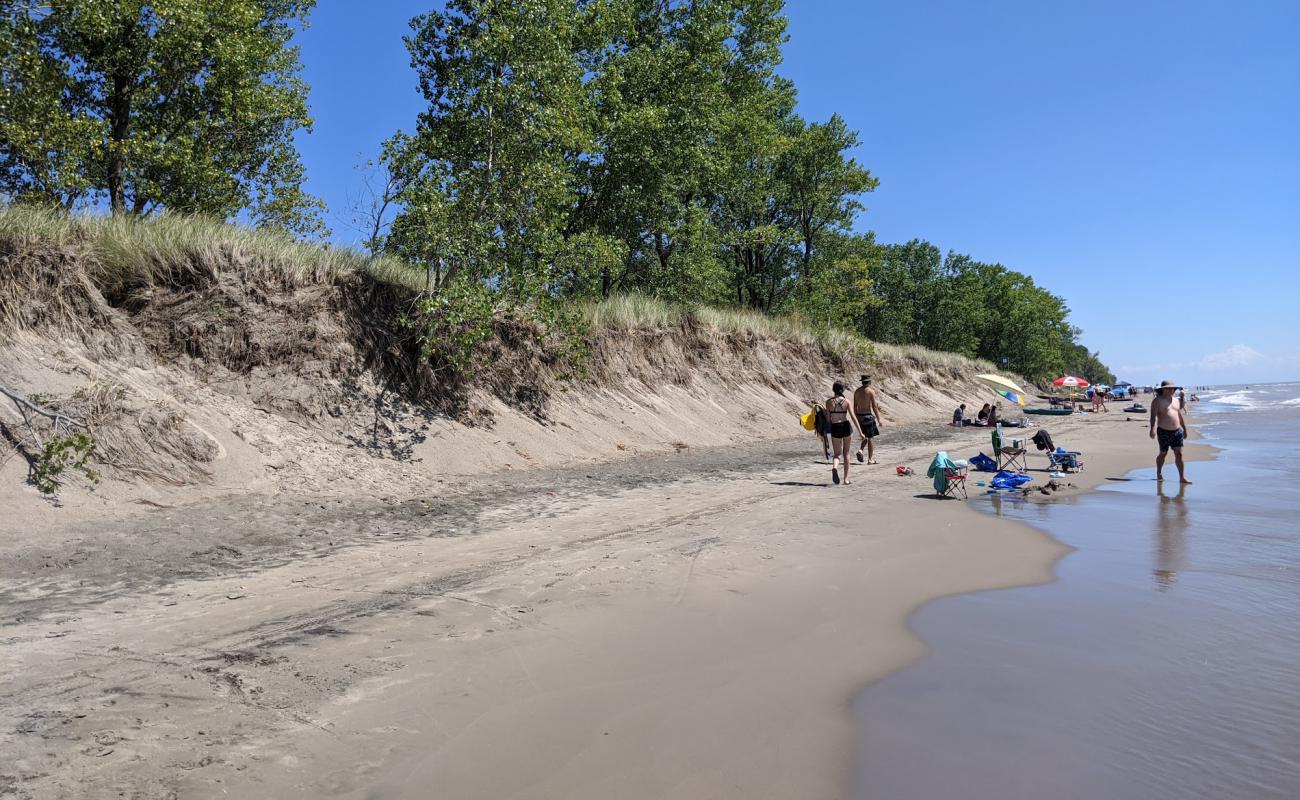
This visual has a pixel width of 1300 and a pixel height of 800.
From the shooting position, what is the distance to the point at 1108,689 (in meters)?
3.67

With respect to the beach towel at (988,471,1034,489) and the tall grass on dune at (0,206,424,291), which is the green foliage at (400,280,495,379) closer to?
the tall grass on dune at (0,206,424,291)

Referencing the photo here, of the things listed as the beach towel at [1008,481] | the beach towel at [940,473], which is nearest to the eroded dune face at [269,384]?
the beach towel at [940,473]

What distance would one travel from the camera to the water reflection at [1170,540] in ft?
19.4

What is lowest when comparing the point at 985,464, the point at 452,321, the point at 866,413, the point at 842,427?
the point at 985,464

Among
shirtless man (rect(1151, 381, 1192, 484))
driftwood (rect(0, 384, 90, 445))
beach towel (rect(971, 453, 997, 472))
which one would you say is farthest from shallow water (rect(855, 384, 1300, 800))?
driftwood (rect(0, 384, 90, 445))

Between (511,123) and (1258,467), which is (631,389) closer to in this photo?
(511,123)

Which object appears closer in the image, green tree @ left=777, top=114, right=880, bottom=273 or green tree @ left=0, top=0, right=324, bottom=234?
green tree @ left=0, top=0, right=324, bottom=234

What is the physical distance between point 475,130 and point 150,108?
835 centimetres

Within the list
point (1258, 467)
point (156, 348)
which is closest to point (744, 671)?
point (156, 348)

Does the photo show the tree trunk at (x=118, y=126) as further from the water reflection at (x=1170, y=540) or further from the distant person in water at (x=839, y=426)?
the water reflection at (x=1170, y=540)

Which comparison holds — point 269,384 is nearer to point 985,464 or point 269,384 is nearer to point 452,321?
point 452,321

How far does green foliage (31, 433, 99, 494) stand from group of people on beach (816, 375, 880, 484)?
9.81 metres

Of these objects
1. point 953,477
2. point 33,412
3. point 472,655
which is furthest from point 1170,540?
point 33,412

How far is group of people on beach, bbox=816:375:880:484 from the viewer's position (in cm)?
1159
